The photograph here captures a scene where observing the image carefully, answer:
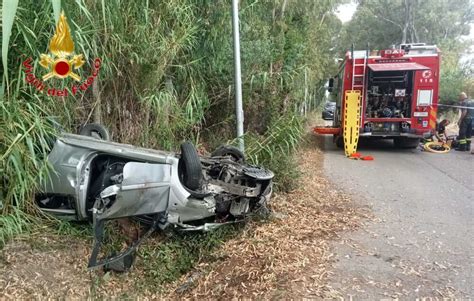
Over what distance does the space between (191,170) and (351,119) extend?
722cm

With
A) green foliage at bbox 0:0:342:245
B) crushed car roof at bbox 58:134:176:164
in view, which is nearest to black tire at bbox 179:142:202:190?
crushed car roof at bbox 58:134:176:164

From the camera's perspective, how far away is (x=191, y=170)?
12.8 ft

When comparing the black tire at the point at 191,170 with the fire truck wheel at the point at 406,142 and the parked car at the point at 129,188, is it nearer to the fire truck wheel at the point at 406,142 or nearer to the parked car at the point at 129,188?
the parked car at the point at 129,188

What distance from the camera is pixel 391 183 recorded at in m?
7.07

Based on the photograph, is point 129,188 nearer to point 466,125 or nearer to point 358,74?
point 358,74

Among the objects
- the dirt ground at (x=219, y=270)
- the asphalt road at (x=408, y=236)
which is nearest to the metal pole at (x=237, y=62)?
the dirt ground at (x=219, y=270)

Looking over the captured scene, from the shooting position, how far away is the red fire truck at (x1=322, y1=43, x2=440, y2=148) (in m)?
10.1

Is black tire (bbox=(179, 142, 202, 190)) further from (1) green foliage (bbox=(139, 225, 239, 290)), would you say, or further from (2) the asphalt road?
(2) the asphalt road

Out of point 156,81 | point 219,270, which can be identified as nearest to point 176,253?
point 219,270

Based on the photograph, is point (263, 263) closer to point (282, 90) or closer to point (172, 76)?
point (172, 76)

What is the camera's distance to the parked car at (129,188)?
3.67 meters

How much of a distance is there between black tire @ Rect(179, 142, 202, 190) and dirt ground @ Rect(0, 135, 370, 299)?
2.49 feet

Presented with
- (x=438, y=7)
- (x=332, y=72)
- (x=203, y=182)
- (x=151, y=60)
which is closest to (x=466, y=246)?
(x=203, y=182)

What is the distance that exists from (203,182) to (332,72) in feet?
63.4
